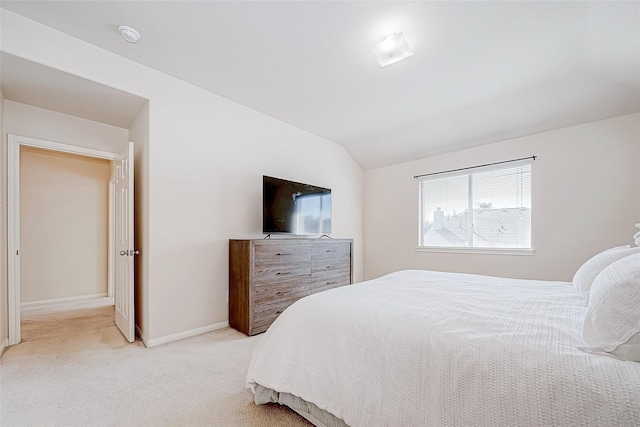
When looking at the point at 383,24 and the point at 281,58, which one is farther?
the point at 281,58

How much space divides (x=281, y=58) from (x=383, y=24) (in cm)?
89

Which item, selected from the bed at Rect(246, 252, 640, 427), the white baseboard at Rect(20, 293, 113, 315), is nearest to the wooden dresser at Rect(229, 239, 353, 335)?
the bed at Rect(246, 252, 640, 427)

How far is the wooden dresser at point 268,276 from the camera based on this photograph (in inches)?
106

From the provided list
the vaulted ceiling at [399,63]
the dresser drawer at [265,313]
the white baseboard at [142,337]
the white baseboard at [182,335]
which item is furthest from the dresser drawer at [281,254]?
the vaulted ceiling at [399,63]

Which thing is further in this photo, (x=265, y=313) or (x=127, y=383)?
(x=265, y=313)

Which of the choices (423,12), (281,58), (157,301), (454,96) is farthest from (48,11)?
(454,96)

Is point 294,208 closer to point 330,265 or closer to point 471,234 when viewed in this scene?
point 330,265

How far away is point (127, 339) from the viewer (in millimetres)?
2602

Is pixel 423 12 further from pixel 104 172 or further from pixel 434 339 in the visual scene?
pixel 104 172

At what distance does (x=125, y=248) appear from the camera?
275 cm

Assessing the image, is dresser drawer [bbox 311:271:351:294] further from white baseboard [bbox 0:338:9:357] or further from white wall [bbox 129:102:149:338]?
white baseboard [bbox 0:338:9:357]

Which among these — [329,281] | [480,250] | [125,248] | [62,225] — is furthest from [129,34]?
[480,250]

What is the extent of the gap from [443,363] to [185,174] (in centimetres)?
270

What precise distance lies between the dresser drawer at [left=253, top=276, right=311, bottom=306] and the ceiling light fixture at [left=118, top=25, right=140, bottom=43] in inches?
91.7
